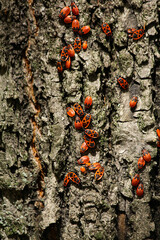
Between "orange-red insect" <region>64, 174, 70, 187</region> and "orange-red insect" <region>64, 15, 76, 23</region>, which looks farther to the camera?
"orange-red insect" <region>64, 174, 70, 187</region>

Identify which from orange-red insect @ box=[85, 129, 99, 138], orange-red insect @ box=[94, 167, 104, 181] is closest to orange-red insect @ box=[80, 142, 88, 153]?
orange-red insect @ box=[85, 129, 99, 138]

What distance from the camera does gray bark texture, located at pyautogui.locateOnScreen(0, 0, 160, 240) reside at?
2527 millimetres

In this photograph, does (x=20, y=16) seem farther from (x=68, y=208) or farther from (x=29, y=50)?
(x=68, y=208)

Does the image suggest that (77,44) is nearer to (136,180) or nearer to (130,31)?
(130,31)

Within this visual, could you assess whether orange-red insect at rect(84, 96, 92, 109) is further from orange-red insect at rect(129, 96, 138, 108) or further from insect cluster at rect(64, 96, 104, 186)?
orange-red insect at rect(129, 96, 138, 108)

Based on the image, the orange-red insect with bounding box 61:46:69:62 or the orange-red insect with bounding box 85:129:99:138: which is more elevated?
the orange-red insect with bounding box 61:46:69:62

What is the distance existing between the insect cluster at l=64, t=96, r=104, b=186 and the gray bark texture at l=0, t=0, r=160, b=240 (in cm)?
6

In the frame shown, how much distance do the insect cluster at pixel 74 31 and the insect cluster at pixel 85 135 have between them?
17.4 inches

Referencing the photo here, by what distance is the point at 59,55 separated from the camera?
99.6 inches

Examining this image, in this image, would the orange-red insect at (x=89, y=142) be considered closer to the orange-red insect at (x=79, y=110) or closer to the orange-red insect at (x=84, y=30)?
the orange-red insect at (x=79, y=110)

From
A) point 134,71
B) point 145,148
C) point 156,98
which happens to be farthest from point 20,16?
point 145,148

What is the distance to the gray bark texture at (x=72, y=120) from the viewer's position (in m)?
2.53

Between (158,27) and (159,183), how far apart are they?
5.56ft

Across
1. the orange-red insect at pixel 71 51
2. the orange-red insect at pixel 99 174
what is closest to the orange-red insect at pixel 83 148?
the orange-red insect at pixel 99 174
